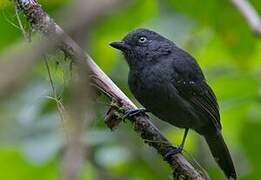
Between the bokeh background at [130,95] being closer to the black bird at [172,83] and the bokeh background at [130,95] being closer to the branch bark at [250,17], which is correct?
the black bird at [172,83]

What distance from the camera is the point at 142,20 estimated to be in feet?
12.3

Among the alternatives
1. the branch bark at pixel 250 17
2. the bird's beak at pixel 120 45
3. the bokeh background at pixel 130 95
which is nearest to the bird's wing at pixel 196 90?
the bokeh background at pixel 130 95

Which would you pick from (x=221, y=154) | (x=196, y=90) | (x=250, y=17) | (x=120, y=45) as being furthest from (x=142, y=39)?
(x=250, y=17)

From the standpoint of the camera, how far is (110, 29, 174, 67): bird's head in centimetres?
409

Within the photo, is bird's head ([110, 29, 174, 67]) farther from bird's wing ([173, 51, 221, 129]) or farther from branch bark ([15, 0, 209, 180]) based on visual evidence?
branch bark ([15, 0, 209, 180])

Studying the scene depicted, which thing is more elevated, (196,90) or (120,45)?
(120,45)

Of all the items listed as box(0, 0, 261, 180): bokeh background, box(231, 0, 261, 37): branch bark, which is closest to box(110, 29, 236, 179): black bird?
box(0, 0, 261, 180): bokeh background

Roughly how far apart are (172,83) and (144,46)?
389mm

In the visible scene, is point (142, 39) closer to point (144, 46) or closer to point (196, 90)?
point (144, 46)

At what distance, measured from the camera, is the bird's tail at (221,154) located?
411 cm

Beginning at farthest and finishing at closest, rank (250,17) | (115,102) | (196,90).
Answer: (196,90) → (250,17) → (115,102)

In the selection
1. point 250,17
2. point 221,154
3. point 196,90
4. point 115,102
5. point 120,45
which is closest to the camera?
point 115,102

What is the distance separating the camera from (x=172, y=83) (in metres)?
4.02

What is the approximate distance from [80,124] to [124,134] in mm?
3401
